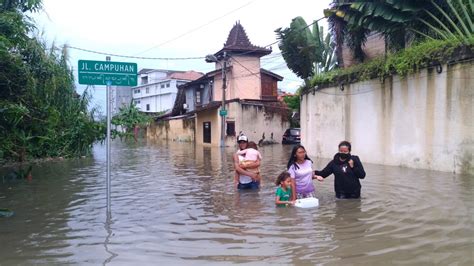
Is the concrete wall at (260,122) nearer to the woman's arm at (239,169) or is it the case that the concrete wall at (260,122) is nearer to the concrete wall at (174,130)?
the concrete wall at (174,130)

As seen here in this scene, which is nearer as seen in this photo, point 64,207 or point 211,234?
point 211,234

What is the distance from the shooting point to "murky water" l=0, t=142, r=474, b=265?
5.68 metres

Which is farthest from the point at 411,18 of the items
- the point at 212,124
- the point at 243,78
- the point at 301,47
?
the point at 243,78

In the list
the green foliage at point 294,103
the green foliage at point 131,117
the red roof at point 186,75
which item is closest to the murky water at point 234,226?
the green foliage at point 131,117

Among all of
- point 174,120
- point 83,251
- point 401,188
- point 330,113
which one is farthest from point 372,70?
point 174,120

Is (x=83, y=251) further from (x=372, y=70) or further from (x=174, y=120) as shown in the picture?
(x=174, y=120)

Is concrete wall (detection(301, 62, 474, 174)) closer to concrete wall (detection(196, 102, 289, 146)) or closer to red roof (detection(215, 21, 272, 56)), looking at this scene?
concrete wall (detection(196, 102, 289, 146))

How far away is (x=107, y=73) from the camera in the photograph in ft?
24.2

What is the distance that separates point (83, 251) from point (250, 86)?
36.5 metres

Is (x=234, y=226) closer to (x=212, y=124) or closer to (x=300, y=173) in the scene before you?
(x=300, y=173)

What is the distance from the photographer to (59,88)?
14844 millimetres

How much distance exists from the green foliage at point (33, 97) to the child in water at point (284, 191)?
533 centimetres

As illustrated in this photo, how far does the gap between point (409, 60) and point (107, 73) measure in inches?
413

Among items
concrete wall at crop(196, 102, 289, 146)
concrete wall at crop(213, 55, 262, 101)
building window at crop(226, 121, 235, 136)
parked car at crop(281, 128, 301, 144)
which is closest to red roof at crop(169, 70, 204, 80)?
concrete wall at crop(213, 55, 262, 101)
